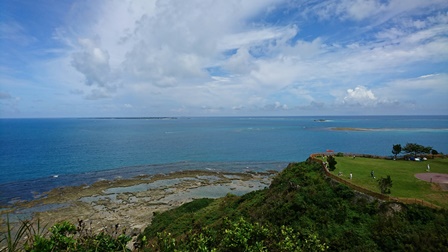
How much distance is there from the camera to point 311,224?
67.4 feet

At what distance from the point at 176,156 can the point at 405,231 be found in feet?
209

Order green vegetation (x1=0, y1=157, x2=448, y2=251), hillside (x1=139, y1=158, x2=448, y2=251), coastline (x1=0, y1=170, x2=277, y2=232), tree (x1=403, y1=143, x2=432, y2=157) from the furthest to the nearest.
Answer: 1. tree (x1=403, y1=143, x2=432, y2=157)
2. coastline (x1=0, y1=170, x2=277, y2=232)
3. hillside (x1=139, y1=158, x2=448, y2=251)
4. green vegetation (x1=0, y1=157, x2=448, y2=251)

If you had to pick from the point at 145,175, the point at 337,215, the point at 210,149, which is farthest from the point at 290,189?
the point at 210,149

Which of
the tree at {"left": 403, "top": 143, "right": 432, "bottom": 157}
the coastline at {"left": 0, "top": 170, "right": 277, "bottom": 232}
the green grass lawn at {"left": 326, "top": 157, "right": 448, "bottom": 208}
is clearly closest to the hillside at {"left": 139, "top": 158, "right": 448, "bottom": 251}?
the green grass lawn at {"left": 326, "top": 157, "right": 448, "bottom": 208}

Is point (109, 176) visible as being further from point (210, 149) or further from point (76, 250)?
point (76, 250)

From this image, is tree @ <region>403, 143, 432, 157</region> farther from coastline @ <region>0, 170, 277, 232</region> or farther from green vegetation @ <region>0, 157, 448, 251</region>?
coastline @ <region>0, 170, 277, 232</region>

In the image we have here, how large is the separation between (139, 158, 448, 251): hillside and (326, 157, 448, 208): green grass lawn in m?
2.35

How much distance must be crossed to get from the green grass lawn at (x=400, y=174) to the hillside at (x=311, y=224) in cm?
235

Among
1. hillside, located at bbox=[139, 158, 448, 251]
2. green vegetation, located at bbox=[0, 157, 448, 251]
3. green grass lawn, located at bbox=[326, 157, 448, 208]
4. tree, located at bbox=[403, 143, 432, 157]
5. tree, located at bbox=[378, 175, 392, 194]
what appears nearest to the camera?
green vegetation, located at bbox=[0, 157, 448, 251]

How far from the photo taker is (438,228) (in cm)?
1683

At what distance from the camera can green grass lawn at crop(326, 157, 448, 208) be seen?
21.7 metres

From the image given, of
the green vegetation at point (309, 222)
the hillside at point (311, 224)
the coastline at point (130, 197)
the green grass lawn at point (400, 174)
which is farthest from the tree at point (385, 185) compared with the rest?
the coastline at point (130, 197)

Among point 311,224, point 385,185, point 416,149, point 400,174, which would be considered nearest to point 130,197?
point 311,224

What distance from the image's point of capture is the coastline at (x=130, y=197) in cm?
3406
